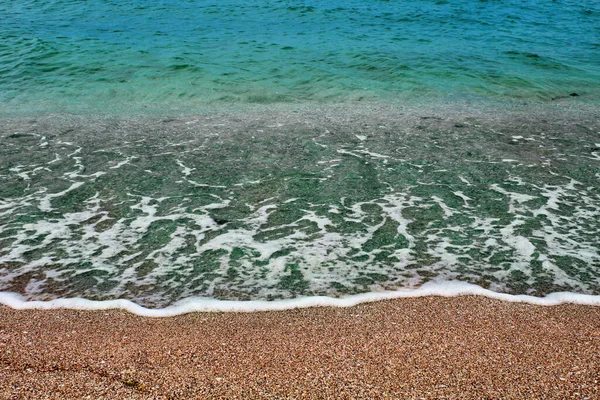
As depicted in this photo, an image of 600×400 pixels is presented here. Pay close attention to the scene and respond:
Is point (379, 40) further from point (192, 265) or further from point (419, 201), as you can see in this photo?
point (192, 265)

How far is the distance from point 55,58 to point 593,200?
45.2 ft

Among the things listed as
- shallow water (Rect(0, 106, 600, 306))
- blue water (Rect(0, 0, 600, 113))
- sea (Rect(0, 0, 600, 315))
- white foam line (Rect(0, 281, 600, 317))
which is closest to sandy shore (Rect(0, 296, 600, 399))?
white foam line (Rect(0, 281, 600, 317))

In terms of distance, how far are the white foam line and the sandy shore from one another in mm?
102

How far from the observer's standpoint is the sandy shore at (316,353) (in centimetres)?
314

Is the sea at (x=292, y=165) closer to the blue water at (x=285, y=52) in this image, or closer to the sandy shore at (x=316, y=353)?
the blue water at (x=285, y=52)

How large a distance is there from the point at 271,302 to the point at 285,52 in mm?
11768

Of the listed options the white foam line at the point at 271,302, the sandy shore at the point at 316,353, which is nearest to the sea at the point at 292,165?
the white foam line at the point at 271,302

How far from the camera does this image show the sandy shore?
314cm

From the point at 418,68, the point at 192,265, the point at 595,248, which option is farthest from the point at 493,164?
the point at 418,68

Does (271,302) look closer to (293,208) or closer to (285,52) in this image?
(293,208)

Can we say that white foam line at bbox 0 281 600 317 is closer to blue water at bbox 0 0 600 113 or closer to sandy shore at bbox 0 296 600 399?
sandy shore at bbox 0 296 600 399

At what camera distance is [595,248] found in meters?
5.43

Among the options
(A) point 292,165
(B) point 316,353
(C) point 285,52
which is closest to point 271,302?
(B) point 316,353

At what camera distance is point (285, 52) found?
15.0 meters
